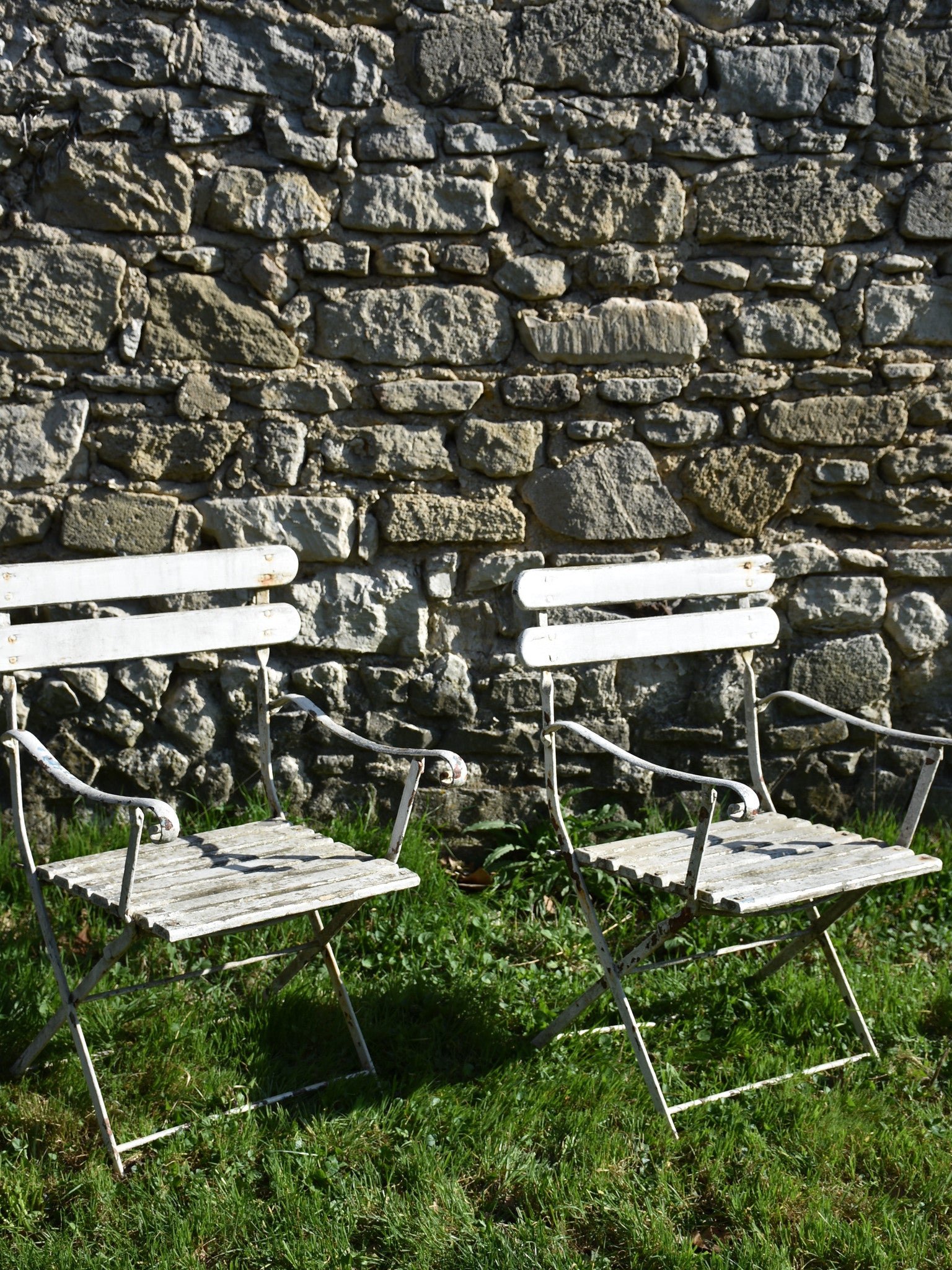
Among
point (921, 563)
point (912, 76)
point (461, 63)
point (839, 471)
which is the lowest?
point (921, 563)

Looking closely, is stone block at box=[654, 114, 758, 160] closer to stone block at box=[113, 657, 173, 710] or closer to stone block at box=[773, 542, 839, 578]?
stone block at box=[773, 542, 839, 578]

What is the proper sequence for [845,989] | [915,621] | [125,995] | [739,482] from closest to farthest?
[125,995] < [845,989] < [739,482] < [915,621]

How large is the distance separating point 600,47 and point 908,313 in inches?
45.8

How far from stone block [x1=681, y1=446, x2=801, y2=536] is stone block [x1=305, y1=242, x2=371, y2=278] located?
1.08 metres

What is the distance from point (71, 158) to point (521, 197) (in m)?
1.19

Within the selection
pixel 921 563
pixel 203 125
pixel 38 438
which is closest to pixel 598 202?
pixel 203 125

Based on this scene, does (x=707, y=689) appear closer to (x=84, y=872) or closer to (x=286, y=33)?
(x=84, y=872)

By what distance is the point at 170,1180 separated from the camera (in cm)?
235

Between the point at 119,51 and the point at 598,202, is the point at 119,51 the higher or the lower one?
the higher one

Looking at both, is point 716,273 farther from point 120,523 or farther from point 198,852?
point 198,852

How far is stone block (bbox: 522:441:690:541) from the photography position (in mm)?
3521

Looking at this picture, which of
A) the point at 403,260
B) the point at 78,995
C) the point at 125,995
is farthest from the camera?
the point at 403,260

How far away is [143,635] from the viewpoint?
9.17 ft

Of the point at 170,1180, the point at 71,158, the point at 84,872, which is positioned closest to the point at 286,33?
the point at 71,158
